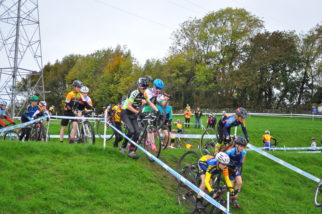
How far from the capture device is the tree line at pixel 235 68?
5044 centimetres

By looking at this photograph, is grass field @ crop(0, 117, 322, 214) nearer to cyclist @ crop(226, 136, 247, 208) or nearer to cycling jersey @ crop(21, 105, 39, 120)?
cyclist @ crop(226, 136, 247, 208)

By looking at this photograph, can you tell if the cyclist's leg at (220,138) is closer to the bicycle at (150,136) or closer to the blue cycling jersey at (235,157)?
the blue cycling jersey at (235,157)

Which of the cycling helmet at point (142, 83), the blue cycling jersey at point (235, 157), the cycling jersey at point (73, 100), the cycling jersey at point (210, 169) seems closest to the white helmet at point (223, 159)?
the cycling jersey at point (210, 169)

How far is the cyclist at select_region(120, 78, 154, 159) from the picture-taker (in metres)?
9.49

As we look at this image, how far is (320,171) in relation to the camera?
1392cm

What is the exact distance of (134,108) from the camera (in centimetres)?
975

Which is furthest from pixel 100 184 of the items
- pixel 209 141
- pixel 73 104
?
pixel 209 141

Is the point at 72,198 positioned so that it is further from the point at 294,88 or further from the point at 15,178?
the point at 294,88

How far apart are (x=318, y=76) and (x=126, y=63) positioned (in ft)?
112

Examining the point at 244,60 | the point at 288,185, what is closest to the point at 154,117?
the point at 288,185

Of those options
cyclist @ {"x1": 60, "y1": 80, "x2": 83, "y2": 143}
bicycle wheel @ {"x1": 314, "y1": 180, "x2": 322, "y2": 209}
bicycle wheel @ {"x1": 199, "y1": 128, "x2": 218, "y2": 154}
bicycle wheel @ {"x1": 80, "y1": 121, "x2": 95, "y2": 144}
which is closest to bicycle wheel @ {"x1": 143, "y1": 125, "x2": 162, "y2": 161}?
bicycle wheel @ {"x1": 80, "y1": 121, "x2": 95, "y2": 144}

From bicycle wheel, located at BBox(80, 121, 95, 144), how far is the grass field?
30.4 inches

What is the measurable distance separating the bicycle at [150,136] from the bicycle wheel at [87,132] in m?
1.98

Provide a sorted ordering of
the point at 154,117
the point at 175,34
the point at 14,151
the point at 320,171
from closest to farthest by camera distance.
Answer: the point at 14,151, the point at 154,117, the point at 320,171, the point at 175,34
